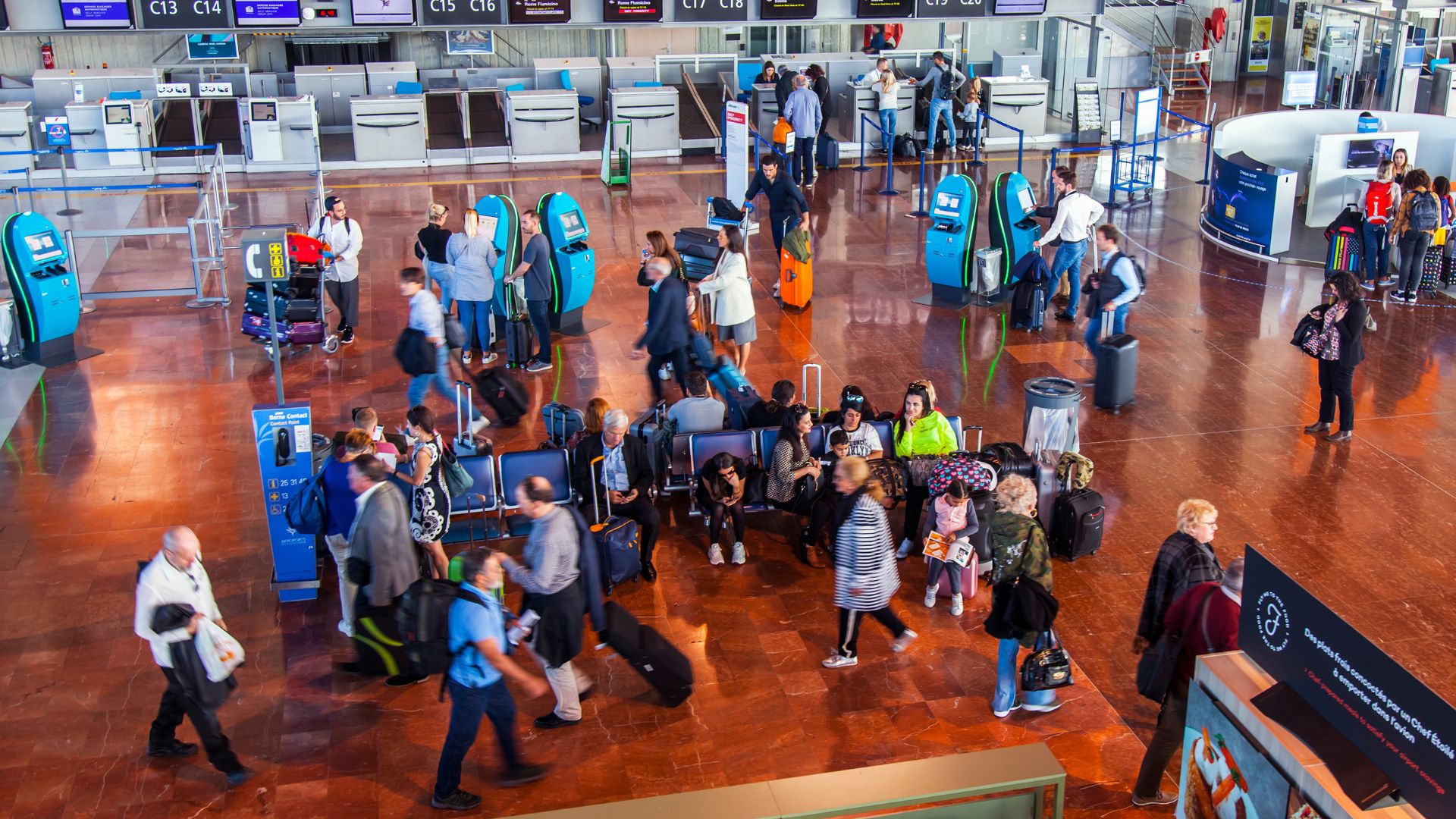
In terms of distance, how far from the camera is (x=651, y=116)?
917 inches

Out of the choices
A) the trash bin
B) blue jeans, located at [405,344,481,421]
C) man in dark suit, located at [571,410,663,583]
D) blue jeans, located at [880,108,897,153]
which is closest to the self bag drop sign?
man in dark suit, located at [571,410,663,583]

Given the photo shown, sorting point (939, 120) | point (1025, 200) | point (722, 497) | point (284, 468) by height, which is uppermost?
point (939, 120)

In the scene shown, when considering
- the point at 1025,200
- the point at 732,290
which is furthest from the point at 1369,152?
the point at 732,290

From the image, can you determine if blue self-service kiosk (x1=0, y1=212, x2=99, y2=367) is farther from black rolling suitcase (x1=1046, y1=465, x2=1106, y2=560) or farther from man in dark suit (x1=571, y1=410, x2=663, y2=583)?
black rolling suitcase (x1=1046, y1=465, x2=1106, y2=560)

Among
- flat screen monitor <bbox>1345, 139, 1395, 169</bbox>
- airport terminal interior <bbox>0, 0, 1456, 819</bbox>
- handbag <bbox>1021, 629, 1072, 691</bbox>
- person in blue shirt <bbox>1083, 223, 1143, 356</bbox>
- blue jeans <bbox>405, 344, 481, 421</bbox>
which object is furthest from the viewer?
flat screen monitor <bbox>1345, 139, 1395, 169</bbox>

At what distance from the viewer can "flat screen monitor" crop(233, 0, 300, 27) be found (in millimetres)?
20141

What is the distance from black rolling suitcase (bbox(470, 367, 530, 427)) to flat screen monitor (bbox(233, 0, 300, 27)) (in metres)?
10.8

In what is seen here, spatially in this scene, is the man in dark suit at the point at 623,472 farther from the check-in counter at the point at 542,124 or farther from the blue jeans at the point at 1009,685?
the check-in counter at the point at 542,124

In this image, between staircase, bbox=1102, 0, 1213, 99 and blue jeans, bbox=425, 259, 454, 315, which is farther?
staircase, bbox=1102, 0, 1213, 99

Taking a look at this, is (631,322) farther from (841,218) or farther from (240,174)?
(240,174)

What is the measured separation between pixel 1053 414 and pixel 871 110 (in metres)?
14.5

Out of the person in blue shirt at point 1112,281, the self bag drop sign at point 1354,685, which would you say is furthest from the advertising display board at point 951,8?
the self bag drop sign at point 1354,685

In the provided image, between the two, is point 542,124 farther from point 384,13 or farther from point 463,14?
point 384,13

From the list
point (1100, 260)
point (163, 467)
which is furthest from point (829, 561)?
point (1100, 260)
